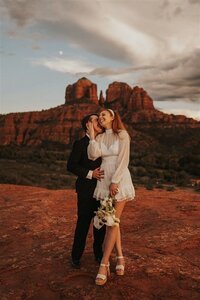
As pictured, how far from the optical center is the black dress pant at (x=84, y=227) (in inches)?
178

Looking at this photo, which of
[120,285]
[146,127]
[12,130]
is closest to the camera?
[120,285]

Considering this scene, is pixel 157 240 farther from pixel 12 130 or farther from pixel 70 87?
pixel 70 87

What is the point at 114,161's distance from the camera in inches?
163

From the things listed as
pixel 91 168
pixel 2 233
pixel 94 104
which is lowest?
pixel 2 233

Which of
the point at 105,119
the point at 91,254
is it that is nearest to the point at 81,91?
the point at 91,254

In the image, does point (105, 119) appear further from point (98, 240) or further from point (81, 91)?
point (81, 91)

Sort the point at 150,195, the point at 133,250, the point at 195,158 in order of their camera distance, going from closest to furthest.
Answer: the point at 133,250
the point at 150,195
the point at 195,158

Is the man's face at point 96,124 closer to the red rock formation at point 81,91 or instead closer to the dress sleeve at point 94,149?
the dress sleeve at point 94,149

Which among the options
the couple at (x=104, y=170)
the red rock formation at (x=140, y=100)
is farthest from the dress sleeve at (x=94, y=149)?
the red rock formation at (x=140, y=100)

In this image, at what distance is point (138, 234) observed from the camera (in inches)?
255

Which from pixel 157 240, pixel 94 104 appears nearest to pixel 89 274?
pixel 157 240

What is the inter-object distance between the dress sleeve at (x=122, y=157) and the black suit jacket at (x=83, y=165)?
1.58 ft

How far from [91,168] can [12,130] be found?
109 metres

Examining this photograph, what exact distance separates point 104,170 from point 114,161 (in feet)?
0.52
